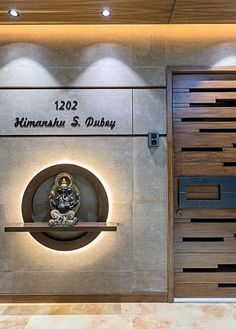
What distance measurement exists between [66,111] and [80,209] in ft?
3.70

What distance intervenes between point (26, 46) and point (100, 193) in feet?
6.18

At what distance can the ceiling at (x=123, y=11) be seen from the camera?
122 inches

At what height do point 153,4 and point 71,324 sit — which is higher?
point 153,4

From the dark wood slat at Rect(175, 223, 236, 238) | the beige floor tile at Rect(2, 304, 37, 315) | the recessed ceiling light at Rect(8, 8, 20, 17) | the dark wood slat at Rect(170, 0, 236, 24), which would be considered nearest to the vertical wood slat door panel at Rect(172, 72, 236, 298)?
the dark wood slat at Rect(175, 223, 236, 238)

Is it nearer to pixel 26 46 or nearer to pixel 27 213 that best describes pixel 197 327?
pixel 27 213

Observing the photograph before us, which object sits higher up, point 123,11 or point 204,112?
point 123,11

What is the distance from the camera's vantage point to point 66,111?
3.58 metres

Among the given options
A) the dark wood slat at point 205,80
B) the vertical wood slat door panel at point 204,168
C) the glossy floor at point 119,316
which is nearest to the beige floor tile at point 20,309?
the glossy floor at point 119,316

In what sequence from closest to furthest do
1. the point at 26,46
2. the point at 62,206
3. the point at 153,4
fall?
1. the point at 153,4
2. the point at 62,206
3. the point at 26,46

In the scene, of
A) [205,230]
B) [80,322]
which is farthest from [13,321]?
[205,230]

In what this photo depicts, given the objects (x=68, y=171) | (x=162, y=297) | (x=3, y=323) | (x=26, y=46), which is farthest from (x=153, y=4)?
(x=3, y=323)

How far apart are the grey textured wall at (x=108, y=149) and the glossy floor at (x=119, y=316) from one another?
0.20 meters

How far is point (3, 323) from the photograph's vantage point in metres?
2.98

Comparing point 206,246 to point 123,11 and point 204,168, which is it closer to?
point 204,168
